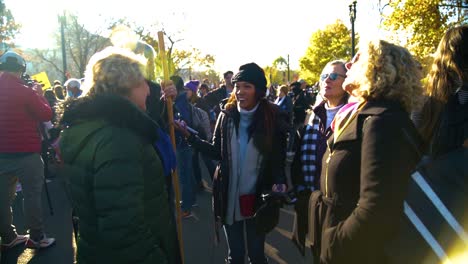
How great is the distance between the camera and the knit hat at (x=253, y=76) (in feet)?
9.68

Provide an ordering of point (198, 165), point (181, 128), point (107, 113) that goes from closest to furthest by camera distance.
A: point (107, 113)
point (181, 128)
point (198, 165)

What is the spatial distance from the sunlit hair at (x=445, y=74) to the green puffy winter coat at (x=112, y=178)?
1.46 meters

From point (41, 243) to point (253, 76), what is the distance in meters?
3.35

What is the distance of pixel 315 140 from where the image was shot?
9.84 ft

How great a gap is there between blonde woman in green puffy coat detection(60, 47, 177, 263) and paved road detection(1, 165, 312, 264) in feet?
7.92

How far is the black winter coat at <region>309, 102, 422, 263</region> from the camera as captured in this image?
5.03 feet

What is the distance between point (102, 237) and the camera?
171 centimetres

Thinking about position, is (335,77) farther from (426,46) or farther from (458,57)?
(426,46)

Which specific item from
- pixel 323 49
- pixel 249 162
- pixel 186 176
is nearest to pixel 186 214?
pixel 186 176

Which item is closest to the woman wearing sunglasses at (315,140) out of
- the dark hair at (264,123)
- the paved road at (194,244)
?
the dark hair at (264,123)

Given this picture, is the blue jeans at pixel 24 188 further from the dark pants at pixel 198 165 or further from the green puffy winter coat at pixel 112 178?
the dark pants at pixel 198 165

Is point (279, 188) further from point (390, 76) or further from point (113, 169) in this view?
point (113, 169)

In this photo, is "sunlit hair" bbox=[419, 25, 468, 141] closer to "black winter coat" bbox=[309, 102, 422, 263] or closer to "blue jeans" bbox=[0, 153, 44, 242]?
"black winter coat" bbox=[309, 102, 422, 263]

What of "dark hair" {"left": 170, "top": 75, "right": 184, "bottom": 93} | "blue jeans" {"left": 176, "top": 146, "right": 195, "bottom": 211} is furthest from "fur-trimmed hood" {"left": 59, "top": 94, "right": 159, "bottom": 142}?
"blue jeans" {"left": 176, "top": 146, "right": 195, "bottom": 211}
